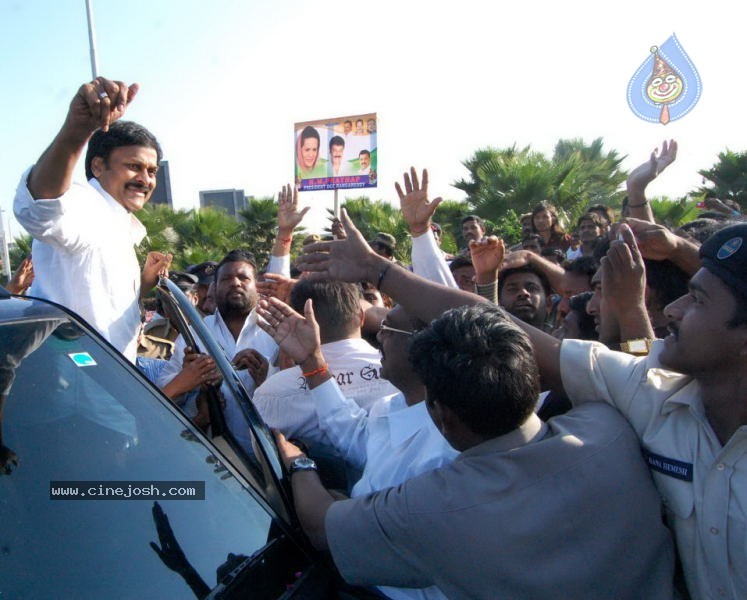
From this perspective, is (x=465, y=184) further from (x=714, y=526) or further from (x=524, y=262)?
(x=714, y=526)

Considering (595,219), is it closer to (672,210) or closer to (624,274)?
(624,274)

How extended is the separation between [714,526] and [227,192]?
30.8m

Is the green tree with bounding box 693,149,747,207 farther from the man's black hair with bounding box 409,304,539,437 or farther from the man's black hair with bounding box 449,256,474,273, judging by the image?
the man's black hair with bounding box 409,304,539,437

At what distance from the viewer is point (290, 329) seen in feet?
7.48

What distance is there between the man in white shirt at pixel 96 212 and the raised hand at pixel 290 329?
58cm

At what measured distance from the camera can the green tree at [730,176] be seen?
64.1 ft

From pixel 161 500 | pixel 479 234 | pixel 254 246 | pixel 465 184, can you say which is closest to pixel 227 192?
pixel 254 246

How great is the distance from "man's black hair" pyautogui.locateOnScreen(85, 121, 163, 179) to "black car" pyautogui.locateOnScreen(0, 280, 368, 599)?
3.10ft

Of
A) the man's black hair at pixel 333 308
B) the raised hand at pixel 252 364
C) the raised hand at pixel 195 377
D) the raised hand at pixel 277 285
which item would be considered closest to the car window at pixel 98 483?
the raised hand at pixel 195 377

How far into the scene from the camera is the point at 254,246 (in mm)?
18922

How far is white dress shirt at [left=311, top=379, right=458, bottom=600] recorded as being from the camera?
168 centimetres

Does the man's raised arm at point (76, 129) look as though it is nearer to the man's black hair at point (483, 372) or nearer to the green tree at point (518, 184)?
the man's black hair at point (483, 372)

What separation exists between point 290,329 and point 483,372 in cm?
105

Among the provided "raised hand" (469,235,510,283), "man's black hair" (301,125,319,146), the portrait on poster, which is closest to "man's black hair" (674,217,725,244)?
"raised hand" (469,235,510,283)
